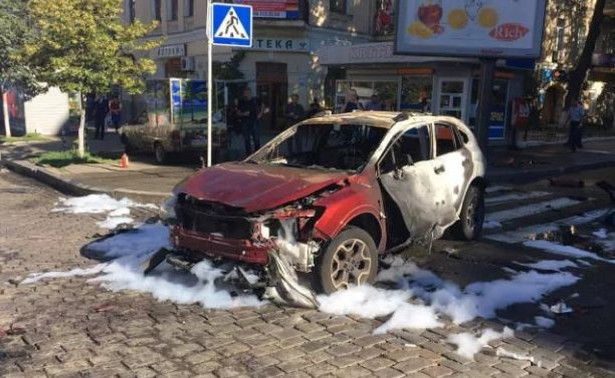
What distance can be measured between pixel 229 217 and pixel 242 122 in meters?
10.4

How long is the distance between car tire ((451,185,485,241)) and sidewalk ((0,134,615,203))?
17.0 feet

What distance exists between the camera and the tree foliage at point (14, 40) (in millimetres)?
20734

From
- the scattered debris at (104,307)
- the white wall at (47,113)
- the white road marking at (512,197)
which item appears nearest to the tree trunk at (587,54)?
the white road marking at (512,197)

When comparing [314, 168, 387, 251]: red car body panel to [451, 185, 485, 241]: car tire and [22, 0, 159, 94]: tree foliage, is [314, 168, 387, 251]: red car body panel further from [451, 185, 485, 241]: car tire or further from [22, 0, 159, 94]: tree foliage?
[22, 0, 159, 94]: tree foliage

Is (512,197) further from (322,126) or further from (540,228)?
(322,126)

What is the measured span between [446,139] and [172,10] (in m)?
25.6

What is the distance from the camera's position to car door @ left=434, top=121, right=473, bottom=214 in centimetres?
697

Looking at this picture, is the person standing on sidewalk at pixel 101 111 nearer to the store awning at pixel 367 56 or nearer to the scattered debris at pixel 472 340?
the store awning at pixel 367 56

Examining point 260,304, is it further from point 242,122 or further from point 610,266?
point 242,122

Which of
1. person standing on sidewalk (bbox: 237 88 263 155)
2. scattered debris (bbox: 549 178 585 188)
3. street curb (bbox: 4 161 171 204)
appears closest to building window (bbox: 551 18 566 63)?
scattered debris (bbox: 549 178 585 188)

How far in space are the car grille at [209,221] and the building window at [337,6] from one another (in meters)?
23.0

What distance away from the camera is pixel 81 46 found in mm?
13984

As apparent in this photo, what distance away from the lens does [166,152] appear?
51.1 feet

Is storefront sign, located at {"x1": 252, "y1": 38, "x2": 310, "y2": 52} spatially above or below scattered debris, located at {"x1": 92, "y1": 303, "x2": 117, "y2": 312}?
above
